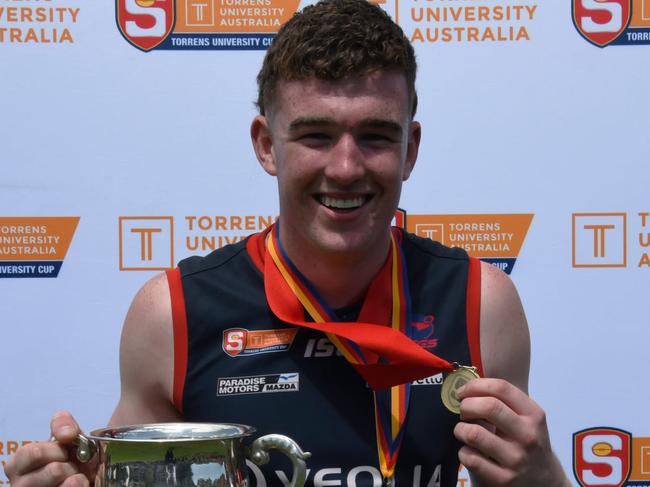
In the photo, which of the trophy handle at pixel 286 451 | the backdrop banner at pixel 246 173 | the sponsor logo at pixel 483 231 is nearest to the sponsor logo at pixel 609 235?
the backdrop banner at pixel 246 173

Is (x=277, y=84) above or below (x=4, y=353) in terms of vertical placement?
above

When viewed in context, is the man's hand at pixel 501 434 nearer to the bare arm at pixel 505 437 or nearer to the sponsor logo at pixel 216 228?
the bare arm at pixel 505 437

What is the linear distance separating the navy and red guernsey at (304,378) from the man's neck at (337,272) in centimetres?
3

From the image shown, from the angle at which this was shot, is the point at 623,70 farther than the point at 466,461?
Yes

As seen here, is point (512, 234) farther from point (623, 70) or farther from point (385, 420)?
point (385, 420)

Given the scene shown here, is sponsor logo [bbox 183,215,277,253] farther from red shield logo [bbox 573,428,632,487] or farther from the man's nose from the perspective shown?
red shield logo [bbox 573,428,632,487]

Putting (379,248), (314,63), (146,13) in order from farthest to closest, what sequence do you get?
(146,13), (379,248), (314,63)

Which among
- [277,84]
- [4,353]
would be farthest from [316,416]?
[4,353]

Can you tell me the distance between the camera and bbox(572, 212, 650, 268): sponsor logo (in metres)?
2.21

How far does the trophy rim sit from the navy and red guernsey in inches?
10.6

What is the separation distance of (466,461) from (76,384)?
4.44 ft

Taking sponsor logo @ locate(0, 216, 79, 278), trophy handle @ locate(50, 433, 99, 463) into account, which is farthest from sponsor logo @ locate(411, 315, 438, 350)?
sponsor logo @ locate(0, 216, 79, 278)

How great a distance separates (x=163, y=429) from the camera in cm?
116

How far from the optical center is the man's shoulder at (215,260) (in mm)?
1557
